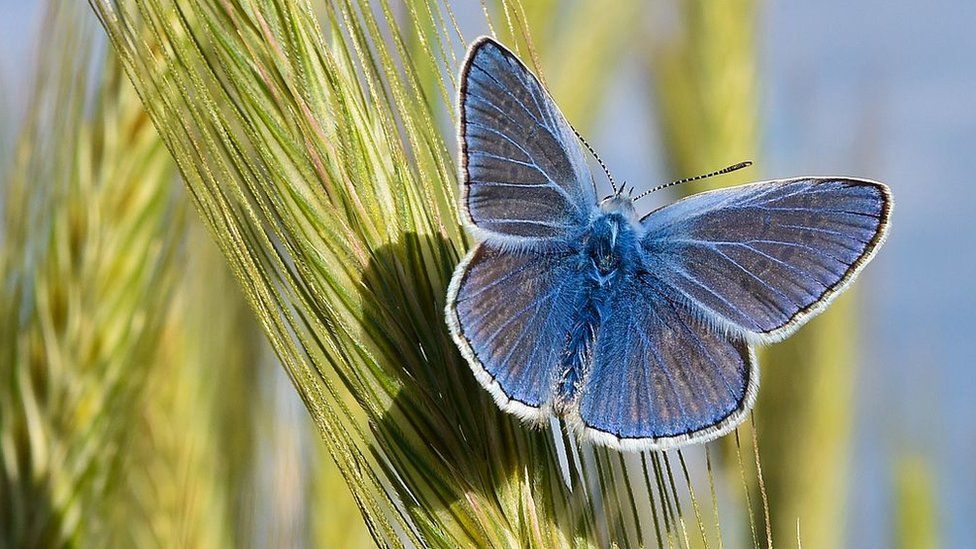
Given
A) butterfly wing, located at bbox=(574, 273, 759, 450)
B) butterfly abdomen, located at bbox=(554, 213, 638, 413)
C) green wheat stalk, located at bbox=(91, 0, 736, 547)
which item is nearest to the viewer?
green wheat stalk, located at bbox=(91, 0, 736, 547)

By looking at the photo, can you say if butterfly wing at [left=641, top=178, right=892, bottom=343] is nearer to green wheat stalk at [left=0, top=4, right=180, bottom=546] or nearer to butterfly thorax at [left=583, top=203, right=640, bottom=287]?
butterfly thorax at [left=583, top=203, right=640, bottom=287]

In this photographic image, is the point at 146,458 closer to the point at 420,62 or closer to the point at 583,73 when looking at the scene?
the point at 420,62

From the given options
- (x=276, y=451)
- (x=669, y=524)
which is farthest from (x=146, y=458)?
(x=669, y=524)

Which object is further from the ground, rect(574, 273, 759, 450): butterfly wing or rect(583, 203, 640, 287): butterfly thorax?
rect(583, 203, 640, 287): butterfly thorax

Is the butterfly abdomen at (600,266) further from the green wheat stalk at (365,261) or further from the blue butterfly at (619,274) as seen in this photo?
the green wheat stalk at (365,261)

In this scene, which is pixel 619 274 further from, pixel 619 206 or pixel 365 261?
pixel 365 261

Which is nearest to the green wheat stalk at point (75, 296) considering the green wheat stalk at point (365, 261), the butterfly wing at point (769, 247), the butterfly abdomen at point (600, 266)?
the green wheat stalk at point (365, 261)

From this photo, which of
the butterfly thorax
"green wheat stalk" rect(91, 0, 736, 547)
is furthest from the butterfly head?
"green wheat stalk" rect(91, 0, 736, 547)

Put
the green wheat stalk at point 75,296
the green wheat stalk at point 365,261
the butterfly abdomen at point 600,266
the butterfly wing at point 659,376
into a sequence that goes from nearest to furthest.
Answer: the green wheat stalk at point 365,261 < the butterfly wing at point 659,376 < the butterfly abdomen at point 600,266 < the green wheat stalk at point 75,296
